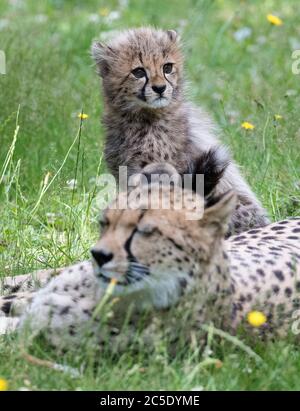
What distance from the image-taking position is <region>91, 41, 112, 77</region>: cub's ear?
556 centimetres

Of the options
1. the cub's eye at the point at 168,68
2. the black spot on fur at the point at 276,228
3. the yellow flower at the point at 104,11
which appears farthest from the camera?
the yellow flower at the point at 104,11

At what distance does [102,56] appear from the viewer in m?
5.58

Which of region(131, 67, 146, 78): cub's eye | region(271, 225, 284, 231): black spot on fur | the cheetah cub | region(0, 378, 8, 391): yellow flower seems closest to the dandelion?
the cheetah cub

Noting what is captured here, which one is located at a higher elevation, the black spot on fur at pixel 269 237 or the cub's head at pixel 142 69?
the cub's head at pixel 142 69

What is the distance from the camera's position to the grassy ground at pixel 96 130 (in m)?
3.47

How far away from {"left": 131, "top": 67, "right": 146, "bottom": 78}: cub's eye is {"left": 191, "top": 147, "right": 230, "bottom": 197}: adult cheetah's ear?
4.69 feet

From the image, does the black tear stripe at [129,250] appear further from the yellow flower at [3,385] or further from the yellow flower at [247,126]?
the yellow flower at [247,126]

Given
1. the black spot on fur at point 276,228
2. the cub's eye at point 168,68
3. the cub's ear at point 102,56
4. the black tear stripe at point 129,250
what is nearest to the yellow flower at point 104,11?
the cub's ear at point 102,56

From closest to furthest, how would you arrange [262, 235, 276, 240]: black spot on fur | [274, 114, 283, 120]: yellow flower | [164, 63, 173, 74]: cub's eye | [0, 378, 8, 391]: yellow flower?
[0, 378, 8, 391]: yellow flower
[262, 235, 276, 240]: black spot on fur
[164, 63, 173, 74]: cub's eye
[274, 114, 283, 120]: yellow flower

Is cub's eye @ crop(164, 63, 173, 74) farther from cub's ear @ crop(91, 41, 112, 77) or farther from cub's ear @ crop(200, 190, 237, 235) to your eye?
cub's ear @ crop(200, 190, 237, 235)

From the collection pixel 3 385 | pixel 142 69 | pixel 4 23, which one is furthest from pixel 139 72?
pixel 4 23
